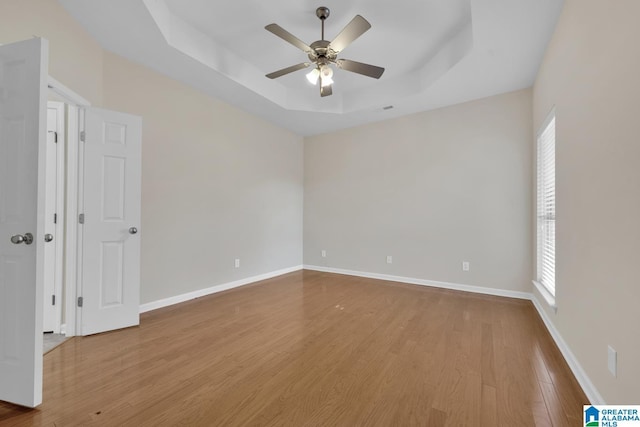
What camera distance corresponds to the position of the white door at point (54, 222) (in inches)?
101

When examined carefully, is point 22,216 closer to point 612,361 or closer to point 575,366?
point 612,361

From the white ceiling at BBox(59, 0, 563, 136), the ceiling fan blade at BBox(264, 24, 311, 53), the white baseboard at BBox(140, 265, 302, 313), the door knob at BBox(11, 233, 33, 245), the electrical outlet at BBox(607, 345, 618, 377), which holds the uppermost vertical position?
the white ceiling at BBox(59, 0, 563, 136)

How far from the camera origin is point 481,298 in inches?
148

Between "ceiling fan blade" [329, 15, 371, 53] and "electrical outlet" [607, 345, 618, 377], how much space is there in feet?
8.84

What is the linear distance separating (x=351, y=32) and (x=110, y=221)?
2.94m

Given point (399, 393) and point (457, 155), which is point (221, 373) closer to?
point (399, 393)

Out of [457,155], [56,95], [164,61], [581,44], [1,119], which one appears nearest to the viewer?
[1,119]

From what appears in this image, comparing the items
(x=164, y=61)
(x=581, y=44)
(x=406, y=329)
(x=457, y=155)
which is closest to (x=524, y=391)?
(x=406, y=329)

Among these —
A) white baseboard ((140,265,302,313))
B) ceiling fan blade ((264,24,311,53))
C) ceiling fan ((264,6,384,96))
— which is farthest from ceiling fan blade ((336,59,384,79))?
white baseboard ((140,265,302,313))

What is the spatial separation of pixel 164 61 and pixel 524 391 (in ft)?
14.6

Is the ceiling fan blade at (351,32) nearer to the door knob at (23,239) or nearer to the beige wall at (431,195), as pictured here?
the beige wall at (431,195)

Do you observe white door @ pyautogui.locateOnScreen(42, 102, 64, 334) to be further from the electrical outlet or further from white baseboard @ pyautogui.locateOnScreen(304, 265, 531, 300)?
the electrical outlet

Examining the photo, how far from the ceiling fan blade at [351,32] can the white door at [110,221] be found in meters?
2.21

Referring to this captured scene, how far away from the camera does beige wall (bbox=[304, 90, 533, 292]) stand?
377 cm
